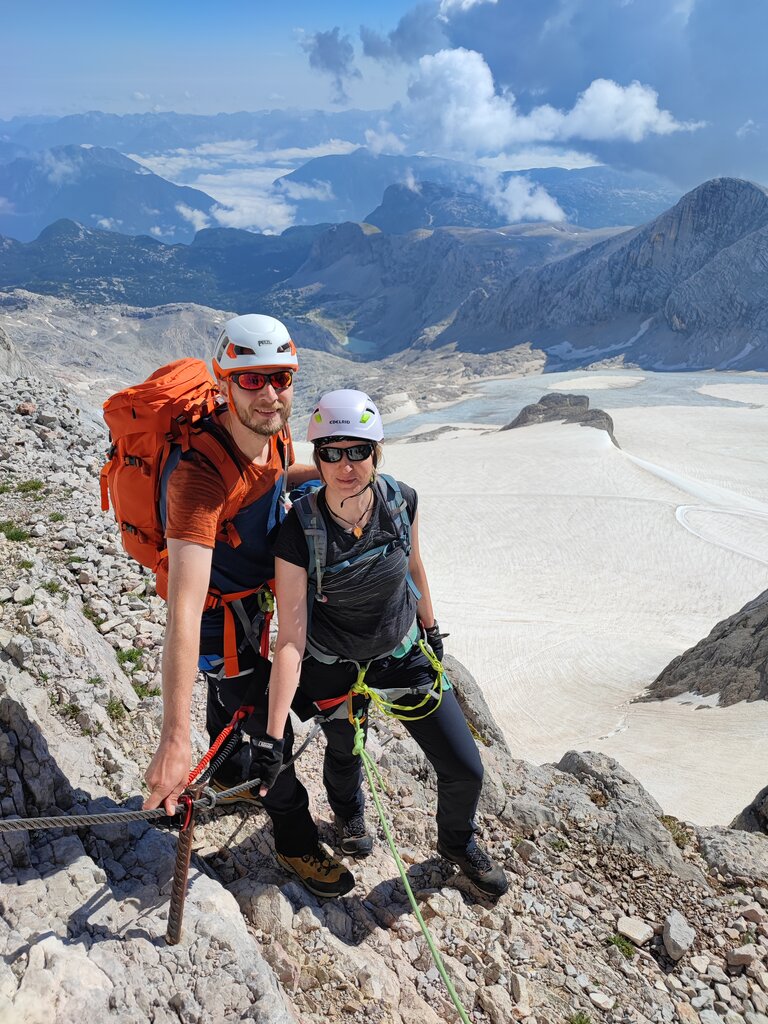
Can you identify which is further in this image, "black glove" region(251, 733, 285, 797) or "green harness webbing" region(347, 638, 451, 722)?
"green harness webbing" region(347, 638, 451, 722)

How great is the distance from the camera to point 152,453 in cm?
397

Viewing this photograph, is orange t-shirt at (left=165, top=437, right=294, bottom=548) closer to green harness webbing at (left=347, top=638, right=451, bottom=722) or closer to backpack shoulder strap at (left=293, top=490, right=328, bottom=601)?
backpack shoulder strap at (left=293, top=490, right=328, bottom=601)

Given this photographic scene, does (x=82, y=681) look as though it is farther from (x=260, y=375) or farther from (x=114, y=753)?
(x=260, y=375)

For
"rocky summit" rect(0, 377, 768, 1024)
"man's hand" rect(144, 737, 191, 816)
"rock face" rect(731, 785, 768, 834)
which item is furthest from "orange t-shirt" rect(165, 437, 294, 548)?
"rock face" rect(731, 785, 768, 834)

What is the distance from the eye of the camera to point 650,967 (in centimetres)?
477

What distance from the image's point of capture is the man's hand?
338cm

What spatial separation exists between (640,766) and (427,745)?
29.0 feet

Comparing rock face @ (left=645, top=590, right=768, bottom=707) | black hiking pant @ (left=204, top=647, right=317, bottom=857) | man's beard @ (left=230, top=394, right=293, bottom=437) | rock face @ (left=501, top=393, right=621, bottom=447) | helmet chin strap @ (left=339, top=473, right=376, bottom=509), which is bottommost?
rock face @ (left=501, top=393, right=621, bottom=447)

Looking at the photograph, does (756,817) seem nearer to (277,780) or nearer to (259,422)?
(277,780)

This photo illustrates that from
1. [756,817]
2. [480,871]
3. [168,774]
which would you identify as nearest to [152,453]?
[168,774]

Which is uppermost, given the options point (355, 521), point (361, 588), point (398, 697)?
point (355, 521)

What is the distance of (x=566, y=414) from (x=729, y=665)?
2144 inches

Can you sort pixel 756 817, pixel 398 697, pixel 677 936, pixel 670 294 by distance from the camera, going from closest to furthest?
pixel 398 697 < pixel 677 936 < pixel 756 817 < pixel 670 294

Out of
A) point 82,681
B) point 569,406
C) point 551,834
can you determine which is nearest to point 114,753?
point 82,681
